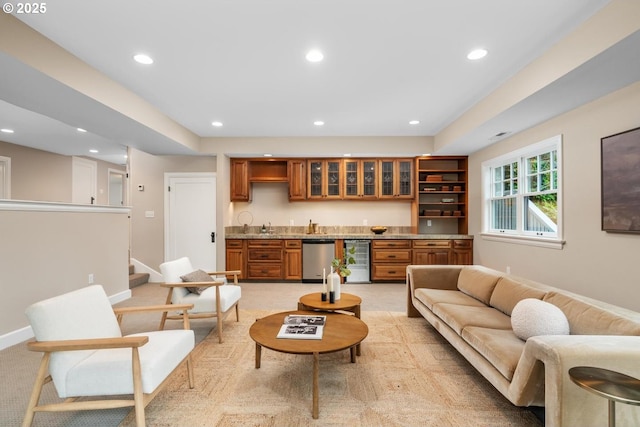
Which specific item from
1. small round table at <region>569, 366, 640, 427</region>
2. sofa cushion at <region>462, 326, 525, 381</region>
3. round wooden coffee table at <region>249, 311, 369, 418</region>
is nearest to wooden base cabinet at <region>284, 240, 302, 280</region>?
round wooden coffee table at <region>249, 311, 369, 418</region>

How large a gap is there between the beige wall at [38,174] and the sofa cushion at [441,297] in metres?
7.93

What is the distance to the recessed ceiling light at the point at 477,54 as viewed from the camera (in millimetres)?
2735

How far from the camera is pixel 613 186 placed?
2.95m

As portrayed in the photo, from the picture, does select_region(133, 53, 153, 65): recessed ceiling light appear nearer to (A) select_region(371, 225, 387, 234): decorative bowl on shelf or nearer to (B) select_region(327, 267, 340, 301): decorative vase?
(B) select_region(327, 267, 340, 301): decorative vase

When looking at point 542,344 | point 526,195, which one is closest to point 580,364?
point 542,344

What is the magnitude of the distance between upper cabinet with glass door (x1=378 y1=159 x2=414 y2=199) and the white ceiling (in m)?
1.77

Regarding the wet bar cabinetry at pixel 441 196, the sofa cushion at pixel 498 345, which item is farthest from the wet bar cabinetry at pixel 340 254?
the sofa cushion at pixel 498 345

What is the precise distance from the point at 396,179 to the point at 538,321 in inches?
174

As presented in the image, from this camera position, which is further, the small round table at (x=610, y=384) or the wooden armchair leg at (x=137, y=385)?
the wooden armchair leg at (x=137, y=385)

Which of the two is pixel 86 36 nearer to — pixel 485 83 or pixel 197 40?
pixel 197 40

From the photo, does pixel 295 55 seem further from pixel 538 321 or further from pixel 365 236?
pixel 365 236

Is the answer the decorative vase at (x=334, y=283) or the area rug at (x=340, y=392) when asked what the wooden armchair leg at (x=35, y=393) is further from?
the decorative vase at (x=334, y=283)

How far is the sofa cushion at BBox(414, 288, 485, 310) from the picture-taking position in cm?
311

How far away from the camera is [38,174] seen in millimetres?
6672
